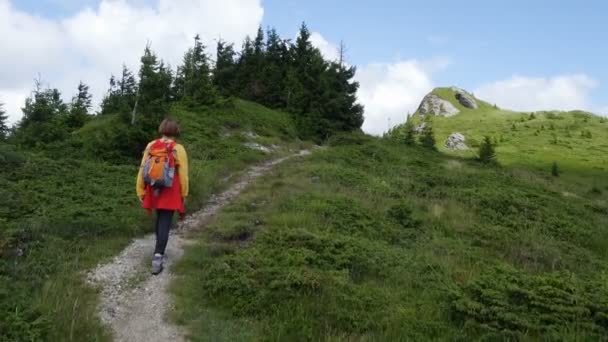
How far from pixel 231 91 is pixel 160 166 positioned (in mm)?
48705

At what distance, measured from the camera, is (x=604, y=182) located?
3797cm

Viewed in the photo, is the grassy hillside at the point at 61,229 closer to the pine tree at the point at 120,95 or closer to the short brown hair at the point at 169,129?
the short brown hair at the point at 169,129

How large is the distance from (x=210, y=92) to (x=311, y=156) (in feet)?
49.8

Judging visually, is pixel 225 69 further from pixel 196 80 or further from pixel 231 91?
pixel 196 80

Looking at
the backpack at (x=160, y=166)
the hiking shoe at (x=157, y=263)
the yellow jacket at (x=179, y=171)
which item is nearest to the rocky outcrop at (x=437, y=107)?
the yellow jacket at (x=179, y=171)

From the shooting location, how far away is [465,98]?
9412 centimetres

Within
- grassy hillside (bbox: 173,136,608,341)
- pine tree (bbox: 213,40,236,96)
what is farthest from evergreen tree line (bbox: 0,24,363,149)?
grassy hillside (bbox: 173,136,608,341)

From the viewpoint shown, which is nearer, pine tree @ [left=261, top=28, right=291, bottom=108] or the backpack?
the backpack

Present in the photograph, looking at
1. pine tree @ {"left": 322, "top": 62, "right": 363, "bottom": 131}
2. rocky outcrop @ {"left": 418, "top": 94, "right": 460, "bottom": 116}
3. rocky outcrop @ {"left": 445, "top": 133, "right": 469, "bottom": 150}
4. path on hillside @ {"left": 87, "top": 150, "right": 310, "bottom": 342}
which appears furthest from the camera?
rocky outcrop @ {"left": 418, "top": 94, "right": 460, "bottom": 116}

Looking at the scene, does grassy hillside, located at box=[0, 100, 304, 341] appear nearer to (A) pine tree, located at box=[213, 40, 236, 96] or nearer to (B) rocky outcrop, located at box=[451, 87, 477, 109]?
(A) pine tree, located at box=[213, 40, 236, 96]

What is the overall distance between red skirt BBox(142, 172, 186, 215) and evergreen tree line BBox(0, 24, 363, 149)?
39.6ft

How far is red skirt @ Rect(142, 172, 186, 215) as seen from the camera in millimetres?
8180

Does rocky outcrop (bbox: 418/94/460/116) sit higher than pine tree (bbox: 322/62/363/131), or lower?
higher

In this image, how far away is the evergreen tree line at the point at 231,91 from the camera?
2654 centimetres
